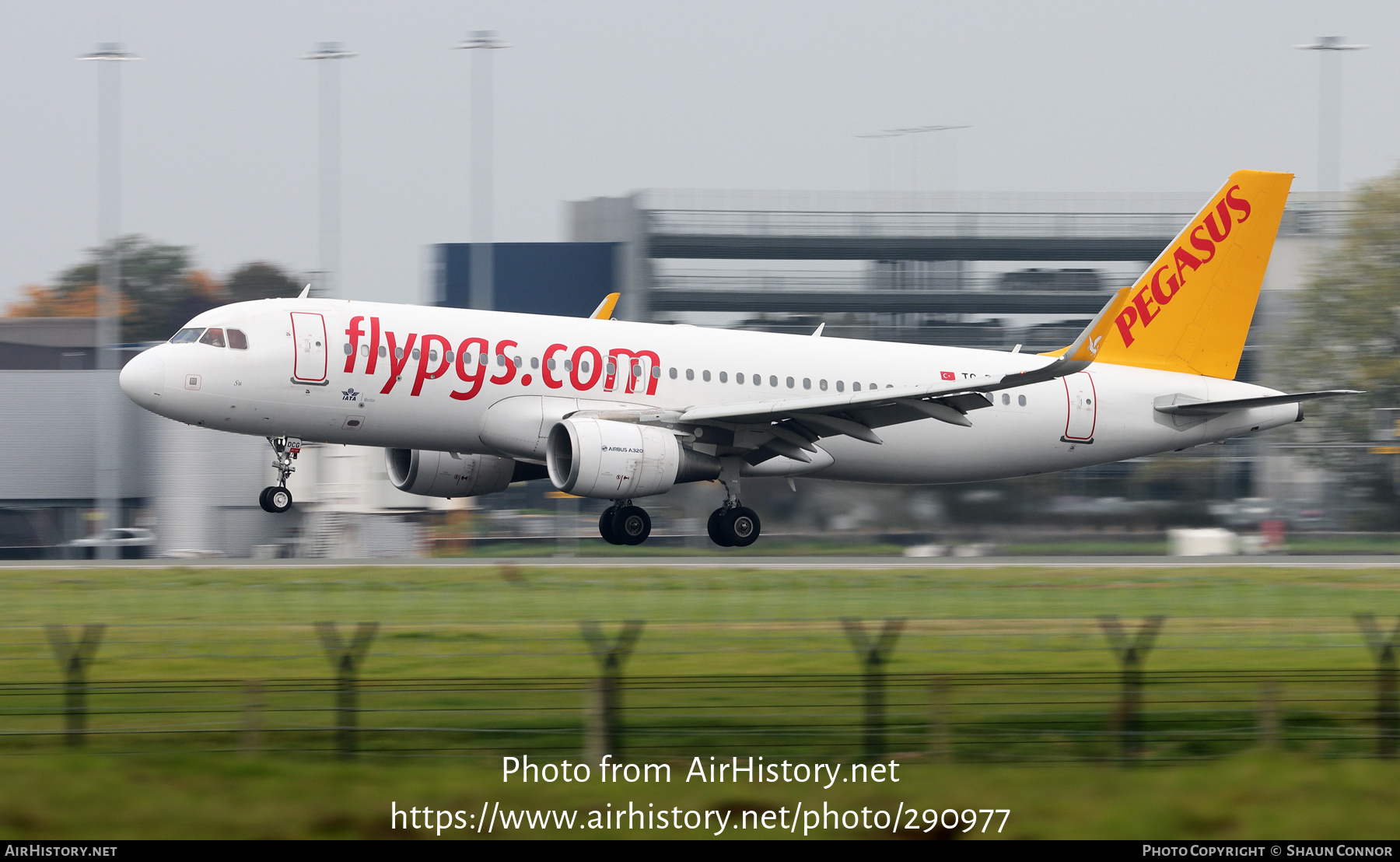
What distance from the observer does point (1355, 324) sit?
5181cm

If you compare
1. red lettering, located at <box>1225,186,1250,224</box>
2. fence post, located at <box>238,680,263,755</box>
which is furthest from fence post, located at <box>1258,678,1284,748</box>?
red lettering, located at <box>1225,186,1250,224</box>

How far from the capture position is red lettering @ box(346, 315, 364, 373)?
24781 millimetres

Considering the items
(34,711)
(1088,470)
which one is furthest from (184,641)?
(1088,470)

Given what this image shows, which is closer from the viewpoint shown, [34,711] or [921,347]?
[34,711]

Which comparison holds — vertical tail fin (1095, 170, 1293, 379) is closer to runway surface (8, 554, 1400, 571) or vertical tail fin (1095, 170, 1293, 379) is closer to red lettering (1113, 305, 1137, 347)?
red lettering (1113, 305, 1137, 347)

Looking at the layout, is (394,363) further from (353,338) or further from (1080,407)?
(1080,407)

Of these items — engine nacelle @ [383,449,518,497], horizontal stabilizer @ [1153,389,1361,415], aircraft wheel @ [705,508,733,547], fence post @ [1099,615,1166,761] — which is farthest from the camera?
horizontal stabilizer @ [1153,389,1361,415]

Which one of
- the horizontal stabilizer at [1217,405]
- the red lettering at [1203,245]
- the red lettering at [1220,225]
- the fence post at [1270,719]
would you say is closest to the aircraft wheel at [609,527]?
the horizontal stabilizer at [1217,405]

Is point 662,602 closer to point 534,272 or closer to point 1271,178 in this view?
point 1271,178

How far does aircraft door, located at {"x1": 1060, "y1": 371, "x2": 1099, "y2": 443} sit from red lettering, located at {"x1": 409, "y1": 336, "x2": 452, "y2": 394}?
41.2ft

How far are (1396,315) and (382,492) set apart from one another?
1432 inches

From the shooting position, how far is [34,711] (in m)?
11.4

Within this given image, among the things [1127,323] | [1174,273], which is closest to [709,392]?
[1127,323]
